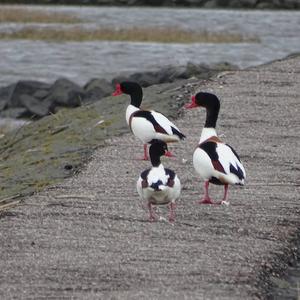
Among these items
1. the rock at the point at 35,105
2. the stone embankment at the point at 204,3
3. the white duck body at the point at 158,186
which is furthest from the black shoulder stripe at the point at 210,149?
the stone embankment at the point at 204,3

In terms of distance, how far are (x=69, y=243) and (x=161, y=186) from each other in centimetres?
87

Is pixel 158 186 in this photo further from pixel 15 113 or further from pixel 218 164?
pixel 15 113

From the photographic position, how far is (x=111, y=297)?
8695 mm

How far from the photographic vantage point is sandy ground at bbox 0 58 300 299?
901 centimetres

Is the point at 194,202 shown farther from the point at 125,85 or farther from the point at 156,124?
the point at 125,85

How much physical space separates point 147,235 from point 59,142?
6414 mm

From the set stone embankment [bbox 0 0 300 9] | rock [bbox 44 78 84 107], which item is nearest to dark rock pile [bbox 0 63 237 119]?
rock [bbox 44 78 84 107]

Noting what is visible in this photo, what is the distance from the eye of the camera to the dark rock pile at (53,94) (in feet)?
88.9

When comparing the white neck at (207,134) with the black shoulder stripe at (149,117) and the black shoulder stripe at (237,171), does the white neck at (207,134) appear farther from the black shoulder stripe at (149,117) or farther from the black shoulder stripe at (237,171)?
the black shoulder stripe at (149,117)

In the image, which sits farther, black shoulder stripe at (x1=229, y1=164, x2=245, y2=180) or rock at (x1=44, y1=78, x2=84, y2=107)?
rock at (x1=44, y1=78, x2=84, y2=107)

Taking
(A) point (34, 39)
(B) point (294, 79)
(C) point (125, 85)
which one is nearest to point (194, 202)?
(C) point (125, 85)

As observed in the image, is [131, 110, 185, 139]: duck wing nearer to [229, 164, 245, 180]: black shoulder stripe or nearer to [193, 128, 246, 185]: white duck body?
[193, 128, 246, 185]: white duck body

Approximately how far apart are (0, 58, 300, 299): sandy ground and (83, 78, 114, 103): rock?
12.6 m

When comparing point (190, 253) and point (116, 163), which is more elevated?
point (190, 253)
